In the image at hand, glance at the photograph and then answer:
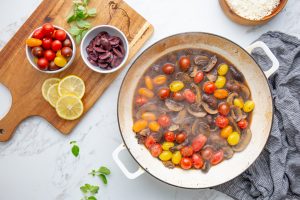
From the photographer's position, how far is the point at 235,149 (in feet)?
7.38

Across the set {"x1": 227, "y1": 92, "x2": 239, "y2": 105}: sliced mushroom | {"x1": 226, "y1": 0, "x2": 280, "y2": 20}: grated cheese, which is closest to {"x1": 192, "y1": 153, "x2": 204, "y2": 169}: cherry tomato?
{"x1": 227, "y1": 92, "x2": 239, "y2": 105}: sliced mushroom

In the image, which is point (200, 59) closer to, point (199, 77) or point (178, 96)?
point (199, 77)

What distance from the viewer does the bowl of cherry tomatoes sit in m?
2.15

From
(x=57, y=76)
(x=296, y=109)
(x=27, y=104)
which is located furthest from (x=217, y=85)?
(x=27, y=104)

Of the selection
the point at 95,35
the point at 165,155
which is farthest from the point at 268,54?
the point at 95,35

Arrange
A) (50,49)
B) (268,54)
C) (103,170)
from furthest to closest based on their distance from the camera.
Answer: (103,170) → (50,49) → (268,54)

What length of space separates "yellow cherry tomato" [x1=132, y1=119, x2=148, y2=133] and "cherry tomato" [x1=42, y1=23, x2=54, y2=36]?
27.3 inches

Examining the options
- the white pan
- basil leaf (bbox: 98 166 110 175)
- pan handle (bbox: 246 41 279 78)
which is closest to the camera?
pan handle (bbox: 246 41 279 78)

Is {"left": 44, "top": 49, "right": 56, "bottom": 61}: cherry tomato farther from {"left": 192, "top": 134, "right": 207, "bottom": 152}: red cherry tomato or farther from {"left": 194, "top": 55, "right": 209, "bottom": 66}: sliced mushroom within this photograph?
{"left": 192, "top": 134, "right": 207, "bottom": 152}: red cherry tomato

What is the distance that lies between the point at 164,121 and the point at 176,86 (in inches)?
8.2

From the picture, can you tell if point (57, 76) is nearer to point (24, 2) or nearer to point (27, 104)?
point (27, 104)

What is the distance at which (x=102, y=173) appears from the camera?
Answer: 2.35 m

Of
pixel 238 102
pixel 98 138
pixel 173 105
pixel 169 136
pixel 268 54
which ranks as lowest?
pixel 98 138

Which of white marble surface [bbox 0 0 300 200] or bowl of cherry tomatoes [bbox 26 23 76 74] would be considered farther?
white marble surface [bbox 0 0 300 200]
